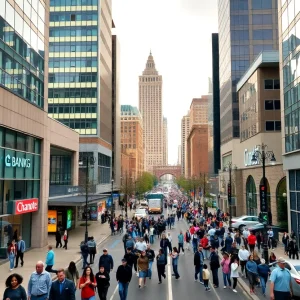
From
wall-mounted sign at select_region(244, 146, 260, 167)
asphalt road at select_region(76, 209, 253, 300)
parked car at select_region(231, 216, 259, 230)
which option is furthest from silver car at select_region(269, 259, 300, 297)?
wall-mounted sign at select_region(244, 146, 260, 167)

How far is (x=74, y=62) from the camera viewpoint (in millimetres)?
73500

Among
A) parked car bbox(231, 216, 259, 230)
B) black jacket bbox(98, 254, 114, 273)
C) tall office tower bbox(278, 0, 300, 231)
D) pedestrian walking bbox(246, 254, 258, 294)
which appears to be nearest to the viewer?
black jacket bbox(98, 254, 114, 273)

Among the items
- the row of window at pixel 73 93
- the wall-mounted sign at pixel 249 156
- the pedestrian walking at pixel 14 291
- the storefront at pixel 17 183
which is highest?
the row of window at pixel 73 93

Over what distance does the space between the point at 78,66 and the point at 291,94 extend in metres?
50.9

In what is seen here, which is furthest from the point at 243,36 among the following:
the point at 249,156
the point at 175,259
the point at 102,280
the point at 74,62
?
the point at 102,280

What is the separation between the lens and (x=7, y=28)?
23516 millimetres

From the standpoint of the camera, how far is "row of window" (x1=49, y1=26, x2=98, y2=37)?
7294 cm

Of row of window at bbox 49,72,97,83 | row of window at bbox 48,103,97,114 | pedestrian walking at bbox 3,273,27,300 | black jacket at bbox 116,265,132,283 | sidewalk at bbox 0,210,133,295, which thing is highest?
row of window at bbox 49,72,97,83

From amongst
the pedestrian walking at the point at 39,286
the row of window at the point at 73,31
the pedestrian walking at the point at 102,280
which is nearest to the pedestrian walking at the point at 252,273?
the pedestrian walking at the point at 102,280

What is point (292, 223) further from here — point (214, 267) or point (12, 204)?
point (12, 204)

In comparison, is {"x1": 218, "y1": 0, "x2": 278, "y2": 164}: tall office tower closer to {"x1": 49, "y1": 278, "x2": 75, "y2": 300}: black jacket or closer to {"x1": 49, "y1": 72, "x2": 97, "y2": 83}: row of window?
{"x1": 49, "y1": 72, "x2": 97, "y2": 83}: row of window

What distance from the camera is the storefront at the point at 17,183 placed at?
23.2 metres

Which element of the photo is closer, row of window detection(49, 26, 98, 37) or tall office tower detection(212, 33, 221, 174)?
row of window detection(49, 26, 98, 37)

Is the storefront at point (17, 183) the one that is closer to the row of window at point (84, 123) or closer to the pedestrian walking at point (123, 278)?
the pedestrian walking at point (123, 278)
